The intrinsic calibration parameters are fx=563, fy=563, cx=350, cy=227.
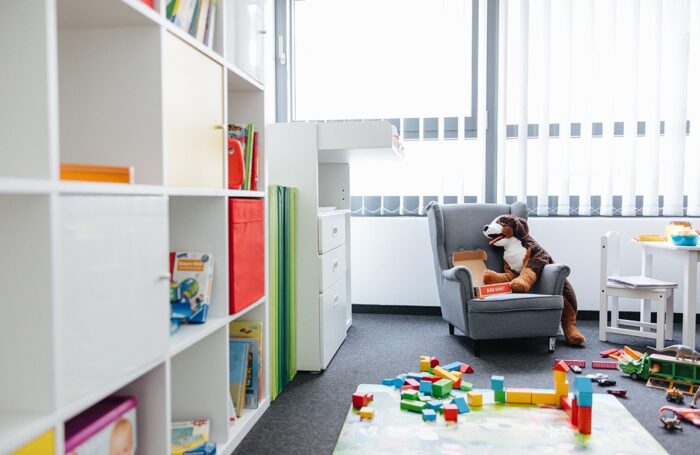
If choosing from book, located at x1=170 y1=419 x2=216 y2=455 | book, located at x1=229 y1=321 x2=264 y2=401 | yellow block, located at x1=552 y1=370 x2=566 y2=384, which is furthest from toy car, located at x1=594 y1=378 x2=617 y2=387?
book, located at x1=170 y1=419 x2=216 y2=455

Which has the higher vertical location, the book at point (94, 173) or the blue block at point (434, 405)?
the book at point (94, 173)

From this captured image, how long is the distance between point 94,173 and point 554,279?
2353 mm

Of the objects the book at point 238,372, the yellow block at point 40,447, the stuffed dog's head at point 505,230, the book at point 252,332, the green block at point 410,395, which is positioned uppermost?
the stuffed dog's head at point 505,230

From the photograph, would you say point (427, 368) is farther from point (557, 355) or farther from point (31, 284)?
point (31, 284)

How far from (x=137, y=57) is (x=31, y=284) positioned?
2.05 feet

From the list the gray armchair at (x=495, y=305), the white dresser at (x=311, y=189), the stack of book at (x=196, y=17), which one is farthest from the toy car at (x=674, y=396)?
the stack of book at (x=196, y=17)

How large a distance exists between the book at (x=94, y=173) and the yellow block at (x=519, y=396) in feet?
5.37

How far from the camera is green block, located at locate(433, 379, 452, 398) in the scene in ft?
7.25

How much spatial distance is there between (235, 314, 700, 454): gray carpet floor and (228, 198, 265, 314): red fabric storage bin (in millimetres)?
457

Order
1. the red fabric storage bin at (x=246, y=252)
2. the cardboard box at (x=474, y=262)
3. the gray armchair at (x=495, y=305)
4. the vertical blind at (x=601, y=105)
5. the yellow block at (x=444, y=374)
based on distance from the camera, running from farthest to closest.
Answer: the vertical blind at (x=601, y=105) < the cardboard box at (x=474, y=262) < the gray armchair at (x=495, y=305) < the yellow block at (x=444, y=374) < the red fabric storage bin at (x=246, y=252)

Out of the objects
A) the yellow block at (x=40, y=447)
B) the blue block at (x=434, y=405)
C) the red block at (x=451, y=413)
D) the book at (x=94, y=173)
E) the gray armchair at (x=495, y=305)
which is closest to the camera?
the yellow block at (x=40, y=447)

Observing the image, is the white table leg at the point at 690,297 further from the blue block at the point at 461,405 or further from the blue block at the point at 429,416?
the blue block at the point at 429,416

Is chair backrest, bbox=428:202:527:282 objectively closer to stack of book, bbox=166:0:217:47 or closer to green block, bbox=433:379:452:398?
green block, bbox=433:379:452:398

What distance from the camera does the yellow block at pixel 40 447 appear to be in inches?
35.9
